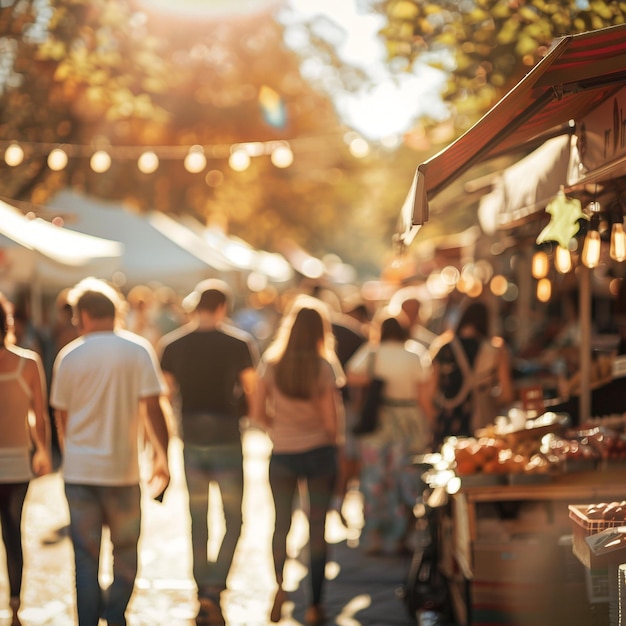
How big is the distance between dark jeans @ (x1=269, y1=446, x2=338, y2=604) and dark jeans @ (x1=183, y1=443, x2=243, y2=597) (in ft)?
0.77

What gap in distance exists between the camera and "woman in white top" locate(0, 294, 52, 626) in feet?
21.4

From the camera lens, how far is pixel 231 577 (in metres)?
8.07

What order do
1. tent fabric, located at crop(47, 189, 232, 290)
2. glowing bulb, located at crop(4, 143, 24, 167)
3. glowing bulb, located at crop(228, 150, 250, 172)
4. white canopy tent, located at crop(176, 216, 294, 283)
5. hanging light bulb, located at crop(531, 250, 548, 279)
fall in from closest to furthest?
hanging light bulb, located at crop(531, 250, 548, 279) → glowing bulb, located at crop(4, 143, 24, 167) → glowing bulb, located at crop(228, 150, 250, 172) → tent fabric, located at crop(47, 189, 232, 290) → white canopy tent, located at crop(176, 216, 294, 283)

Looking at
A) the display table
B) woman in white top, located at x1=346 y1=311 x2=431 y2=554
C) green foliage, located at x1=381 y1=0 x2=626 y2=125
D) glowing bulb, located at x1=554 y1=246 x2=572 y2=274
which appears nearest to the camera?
the display table

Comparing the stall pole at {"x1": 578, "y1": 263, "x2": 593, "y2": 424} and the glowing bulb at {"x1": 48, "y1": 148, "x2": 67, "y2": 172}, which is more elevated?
the glowing bulb at {"x1": 48, "y1": 148, "x2": 67, "y2": 172}

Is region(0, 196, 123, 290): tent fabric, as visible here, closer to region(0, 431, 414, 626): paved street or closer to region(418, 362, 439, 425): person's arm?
region(0, 431, 414, 626): paved street

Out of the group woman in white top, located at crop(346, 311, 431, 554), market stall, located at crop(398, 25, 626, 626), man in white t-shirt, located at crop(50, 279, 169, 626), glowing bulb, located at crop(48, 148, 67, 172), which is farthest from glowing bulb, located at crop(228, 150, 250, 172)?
man in white t-shirt, located at crop(50, 279, 169, 626)

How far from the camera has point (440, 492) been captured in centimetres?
701

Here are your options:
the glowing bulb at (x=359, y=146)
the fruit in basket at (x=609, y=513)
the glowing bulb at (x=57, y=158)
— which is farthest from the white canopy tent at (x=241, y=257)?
the fruit in basket at (x=609, y=513)

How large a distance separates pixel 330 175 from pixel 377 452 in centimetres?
3372

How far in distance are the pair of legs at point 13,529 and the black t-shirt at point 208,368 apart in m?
1.13

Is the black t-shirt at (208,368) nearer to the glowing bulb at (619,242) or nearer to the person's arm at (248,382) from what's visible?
the person's arm at (248,382)

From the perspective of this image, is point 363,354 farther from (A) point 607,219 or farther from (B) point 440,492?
(A) point 607,219

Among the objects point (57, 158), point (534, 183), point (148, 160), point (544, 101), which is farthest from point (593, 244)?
point (57, 158)
